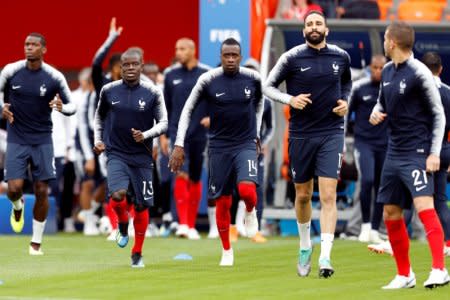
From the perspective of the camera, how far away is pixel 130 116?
52.2 ft

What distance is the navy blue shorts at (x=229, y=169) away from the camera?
15828mm

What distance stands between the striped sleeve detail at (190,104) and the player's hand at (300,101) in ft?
6.25

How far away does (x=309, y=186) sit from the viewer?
14.6 metres

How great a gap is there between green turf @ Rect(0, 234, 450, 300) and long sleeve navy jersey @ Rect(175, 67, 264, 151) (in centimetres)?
142

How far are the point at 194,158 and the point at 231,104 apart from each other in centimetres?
536

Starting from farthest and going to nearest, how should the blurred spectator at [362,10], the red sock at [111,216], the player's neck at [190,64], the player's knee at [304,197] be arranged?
the blurred spectator at [362,10] < the player's neck at [190,64] < the red sock at [111,216] < the player's knee at [304,197]

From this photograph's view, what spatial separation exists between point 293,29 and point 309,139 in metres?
8.66

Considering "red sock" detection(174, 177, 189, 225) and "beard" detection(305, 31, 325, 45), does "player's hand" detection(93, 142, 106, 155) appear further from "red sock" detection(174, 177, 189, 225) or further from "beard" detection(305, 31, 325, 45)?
"red sock" detection(174, 177, 189, 225)

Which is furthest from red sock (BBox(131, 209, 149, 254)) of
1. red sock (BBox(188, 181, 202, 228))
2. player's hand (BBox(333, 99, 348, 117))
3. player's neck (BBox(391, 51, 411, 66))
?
red sock (BBox(188, 181, 202, 228))

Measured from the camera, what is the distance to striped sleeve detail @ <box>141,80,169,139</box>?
15.6 metres

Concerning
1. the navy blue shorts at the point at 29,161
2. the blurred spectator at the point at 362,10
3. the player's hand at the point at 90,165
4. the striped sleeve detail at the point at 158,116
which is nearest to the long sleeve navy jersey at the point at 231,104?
the striped sleeve detail at the point at 158,116

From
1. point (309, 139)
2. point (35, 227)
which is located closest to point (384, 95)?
point (309, 139)

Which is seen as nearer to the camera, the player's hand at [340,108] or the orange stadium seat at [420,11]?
the player's hand at [340,108]

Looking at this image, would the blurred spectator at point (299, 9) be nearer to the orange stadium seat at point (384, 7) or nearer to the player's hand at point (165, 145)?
the orange stadium seat at point (384, 7)
